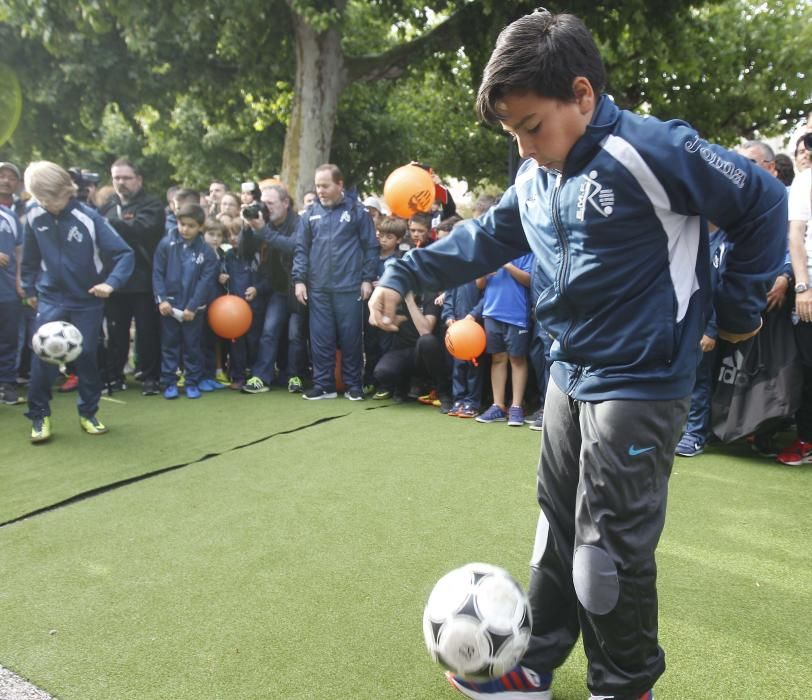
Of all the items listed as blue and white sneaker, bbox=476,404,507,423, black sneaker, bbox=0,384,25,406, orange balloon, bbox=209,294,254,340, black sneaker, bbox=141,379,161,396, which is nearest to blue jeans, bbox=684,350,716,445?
blue and white sneaker, bbox=476,404,507,423

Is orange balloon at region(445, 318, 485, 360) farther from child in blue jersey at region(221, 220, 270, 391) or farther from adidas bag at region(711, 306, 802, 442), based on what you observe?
child in blue jersey at region(221, 220, 270, 391)

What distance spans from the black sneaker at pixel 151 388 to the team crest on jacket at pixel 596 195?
6.18m

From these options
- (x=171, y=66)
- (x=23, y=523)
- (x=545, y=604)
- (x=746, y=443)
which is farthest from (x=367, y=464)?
(x=171, y=66)

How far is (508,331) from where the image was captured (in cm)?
611

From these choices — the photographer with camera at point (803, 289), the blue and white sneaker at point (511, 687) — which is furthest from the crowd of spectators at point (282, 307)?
the blue and white sneaker at point (511, 687)

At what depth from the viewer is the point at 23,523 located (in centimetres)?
378

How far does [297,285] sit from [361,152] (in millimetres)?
16226

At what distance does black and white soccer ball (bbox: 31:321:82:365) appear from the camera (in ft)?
16.7

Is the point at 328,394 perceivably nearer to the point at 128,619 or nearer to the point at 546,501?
the point at 128,619

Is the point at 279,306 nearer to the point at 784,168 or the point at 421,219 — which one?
the point at 421,219

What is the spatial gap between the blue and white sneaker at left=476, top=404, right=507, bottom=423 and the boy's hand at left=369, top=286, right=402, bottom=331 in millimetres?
3993

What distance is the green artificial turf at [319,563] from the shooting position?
8.05 feet

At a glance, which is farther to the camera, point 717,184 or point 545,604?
point 545,604

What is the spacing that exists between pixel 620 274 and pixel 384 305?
74cm
